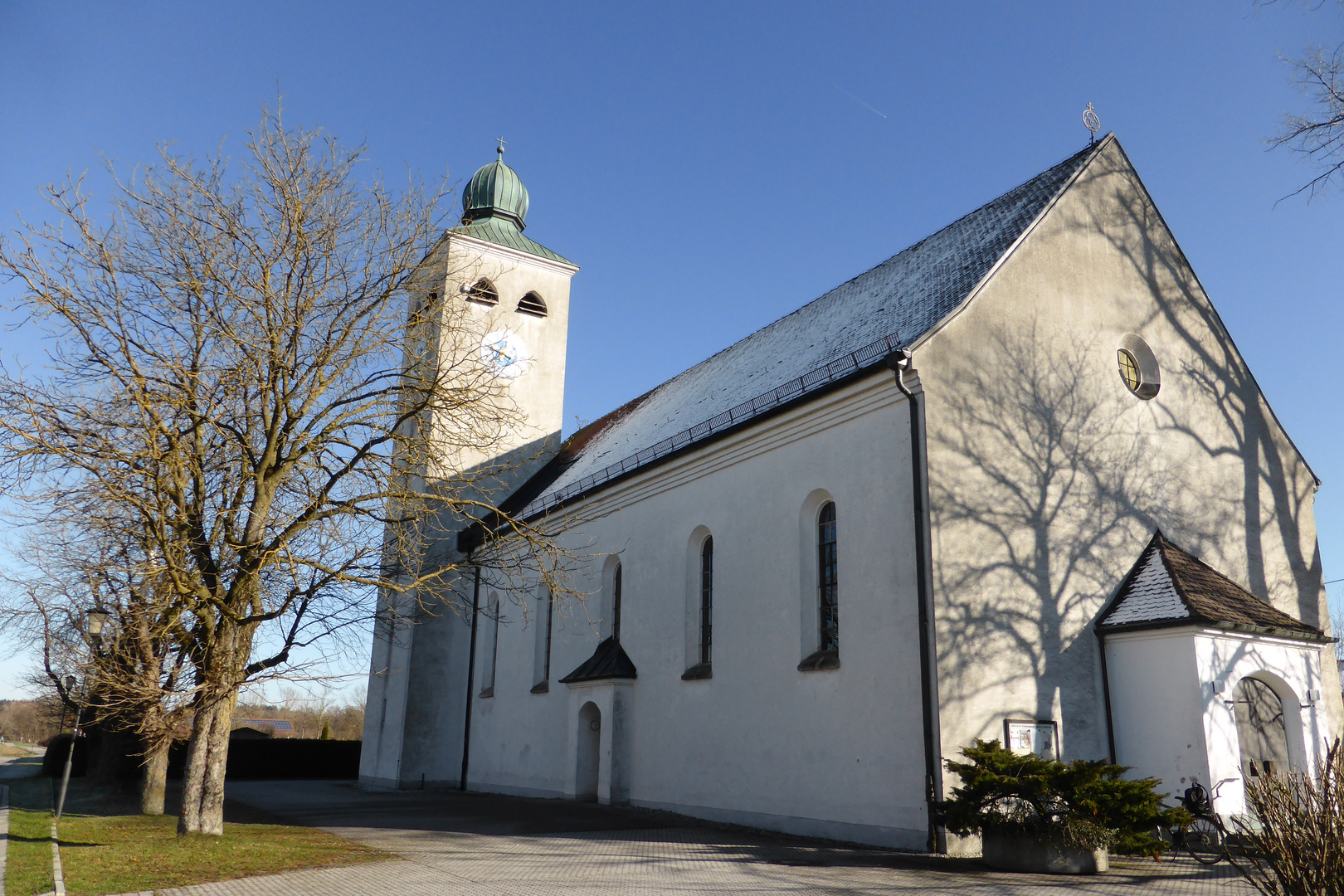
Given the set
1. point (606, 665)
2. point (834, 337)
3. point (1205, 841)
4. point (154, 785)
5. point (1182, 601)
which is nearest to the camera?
point (1205, 841)

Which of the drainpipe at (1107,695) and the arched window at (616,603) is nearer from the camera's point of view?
the drainpipe at (1107,695)

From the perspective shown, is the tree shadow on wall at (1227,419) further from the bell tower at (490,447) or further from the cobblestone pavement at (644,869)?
the bell tower at (490,447)

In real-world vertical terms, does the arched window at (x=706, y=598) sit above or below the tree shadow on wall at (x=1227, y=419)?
below

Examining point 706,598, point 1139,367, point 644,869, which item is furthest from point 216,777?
point 1139,367

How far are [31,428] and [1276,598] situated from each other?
19.0 m

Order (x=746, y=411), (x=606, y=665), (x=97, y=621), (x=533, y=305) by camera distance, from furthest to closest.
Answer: (x=533, y=305), (x=606, y=665), (x=746, y=411), (x=97, y=621)

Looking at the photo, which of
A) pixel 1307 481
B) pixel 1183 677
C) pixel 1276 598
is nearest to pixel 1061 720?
pixel 1183 677

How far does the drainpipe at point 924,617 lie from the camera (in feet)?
38.0

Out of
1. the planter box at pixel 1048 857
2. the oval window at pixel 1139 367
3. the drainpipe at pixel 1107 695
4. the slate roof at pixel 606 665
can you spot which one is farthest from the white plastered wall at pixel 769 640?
the oval window at pixel 1139 367

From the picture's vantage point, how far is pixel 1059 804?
10.3 meters

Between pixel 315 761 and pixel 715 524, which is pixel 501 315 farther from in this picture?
pixel 315 761

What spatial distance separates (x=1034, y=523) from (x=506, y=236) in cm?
1987

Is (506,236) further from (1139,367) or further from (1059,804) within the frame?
(1059,804)

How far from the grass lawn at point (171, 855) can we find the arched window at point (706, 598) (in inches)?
263
